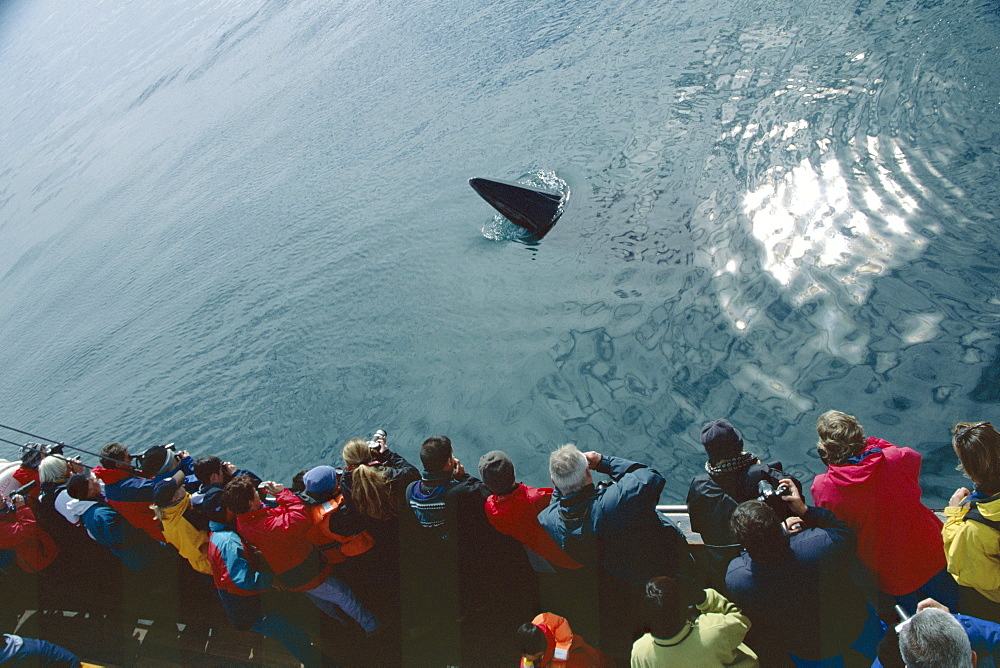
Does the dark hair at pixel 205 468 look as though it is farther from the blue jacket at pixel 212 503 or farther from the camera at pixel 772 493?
the camera at pixel 772 493

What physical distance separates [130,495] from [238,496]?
171 cm

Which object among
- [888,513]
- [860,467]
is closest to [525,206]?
[860,467]

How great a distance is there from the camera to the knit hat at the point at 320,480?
5.43m

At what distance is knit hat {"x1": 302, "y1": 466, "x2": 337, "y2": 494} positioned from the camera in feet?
17.8

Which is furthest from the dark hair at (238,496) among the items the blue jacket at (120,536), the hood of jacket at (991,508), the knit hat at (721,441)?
the hood of jacket at (991,508)

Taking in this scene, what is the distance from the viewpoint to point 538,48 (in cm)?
2283

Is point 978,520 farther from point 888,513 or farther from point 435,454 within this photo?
point 435,454

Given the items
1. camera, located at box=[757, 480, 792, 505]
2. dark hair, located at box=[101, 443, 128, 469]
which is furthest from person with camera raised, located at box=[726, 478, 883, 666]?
dark hair, located at box=[101, 443, 128, 469]

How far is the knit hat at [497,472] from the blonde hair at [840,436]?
7.02 feet

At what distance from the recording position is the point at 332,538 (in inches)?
221

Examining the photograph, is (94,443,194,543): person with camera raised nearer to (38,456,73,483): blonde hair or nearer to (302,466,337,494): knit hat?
(38,456,73,483): blonde hair

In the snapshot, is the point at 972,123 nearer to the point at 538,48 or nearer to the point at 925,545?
the point at 925,545

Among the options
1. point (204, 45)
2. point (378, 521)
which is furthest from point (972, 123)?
point (204, 45)

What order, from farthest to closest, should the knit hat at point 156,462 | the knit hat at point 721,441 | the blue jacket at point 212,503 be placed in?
the knit hat at point 156,462, the blue jacket at point 212,503, the knit hat at point 721,441
